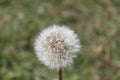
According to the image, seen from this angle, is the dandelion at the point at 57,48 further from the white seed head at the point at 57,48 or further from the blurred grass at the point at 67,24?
the blurred grass at the point at 67,24

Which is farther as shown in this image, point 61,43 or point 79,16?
point 79,16

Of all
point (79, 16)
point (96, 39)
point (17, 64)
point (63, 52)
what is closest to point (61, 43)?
point (63, 52)

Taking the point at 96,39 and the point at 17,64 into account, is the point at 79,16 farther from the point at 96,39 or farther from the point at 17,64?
the point at 17,64

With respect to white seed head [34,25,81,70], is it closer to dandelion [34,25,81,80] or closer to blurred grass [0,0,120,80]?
dandelion [34,25,81,80]

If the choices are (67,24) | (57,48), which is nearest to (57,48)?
(57,48)

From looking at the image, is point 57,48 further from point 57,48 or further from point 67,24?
point 67,24

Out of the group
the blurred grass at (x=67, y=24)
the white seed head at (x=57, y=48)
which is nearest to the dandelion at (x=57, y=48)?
the white seed head at (x=57, y=48)

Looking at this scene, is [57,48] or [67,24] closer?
[57,48]
